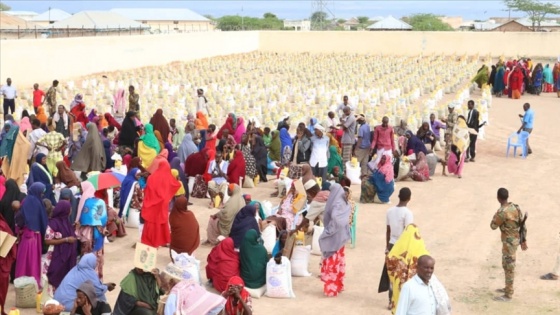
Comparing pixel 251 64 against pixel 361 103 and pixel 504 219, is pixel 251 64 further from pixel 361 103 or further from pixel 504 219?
pixel 504 219

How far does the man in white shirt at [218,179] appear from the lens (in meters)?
13.1

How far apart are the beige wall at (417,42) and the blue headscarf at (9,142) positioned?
32671mm

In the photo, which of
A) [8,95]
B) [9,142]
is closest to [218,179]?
[9,142]

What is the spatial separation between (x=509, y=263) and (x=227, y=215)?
137 inches

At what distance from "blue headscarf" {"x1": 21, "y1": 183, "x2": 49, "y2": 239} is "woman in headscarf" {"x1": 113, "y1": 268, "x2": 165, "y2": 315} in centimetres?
171

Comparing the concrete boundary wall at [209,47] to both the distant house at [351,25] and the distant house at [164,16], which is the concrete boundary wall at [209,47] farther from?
the distant house at [164,16]

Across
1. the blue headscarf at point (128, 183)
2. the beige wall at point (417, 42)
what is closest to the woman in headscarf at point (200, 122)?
the blue headscarf at point (128, 183)

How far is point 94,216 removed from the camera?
9023 millimetres

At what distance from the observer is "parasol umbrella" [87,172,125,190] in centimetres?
1057

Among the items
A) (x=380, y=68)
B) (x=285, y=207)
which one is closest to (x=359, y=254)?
(x=285, y=207)

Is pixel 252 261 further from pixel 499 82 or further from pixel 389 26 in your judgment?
pixel 389 26

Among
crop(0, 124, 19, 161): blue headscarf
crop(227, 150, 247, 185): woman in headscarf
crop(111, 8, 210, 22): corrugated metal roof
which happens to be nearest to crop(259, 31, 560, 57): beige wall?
crop(227, 150, 247, 185): woman in headscarf

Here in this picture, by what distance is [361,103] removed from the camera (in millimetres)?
Answer: 24438

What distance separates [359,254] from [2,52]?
19.9 metres
